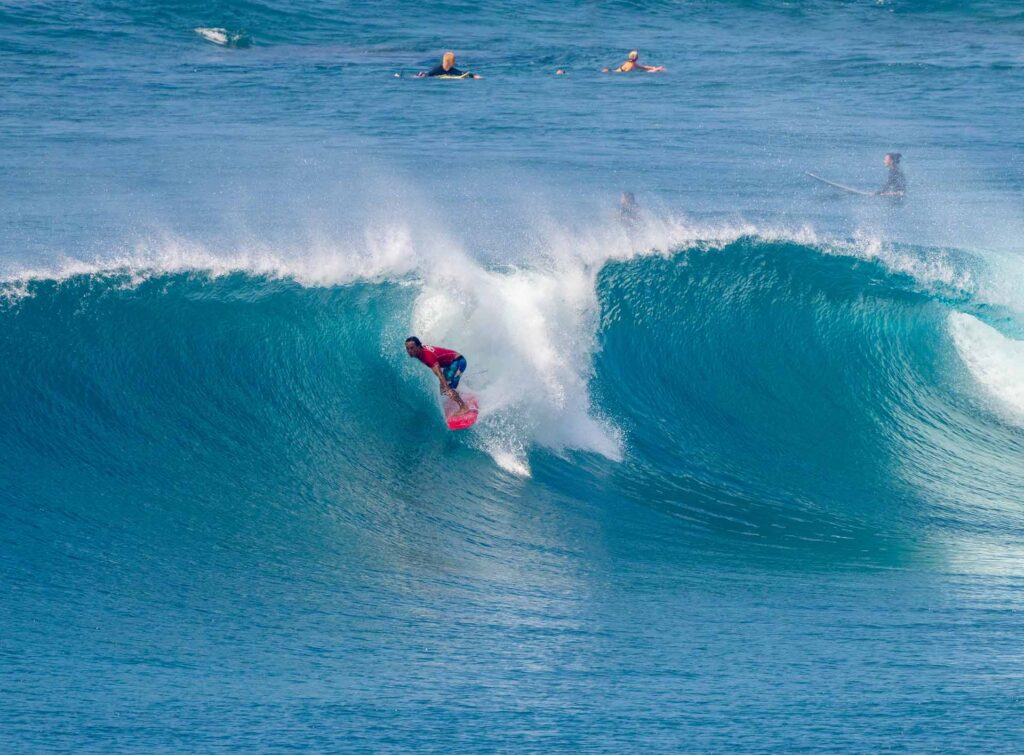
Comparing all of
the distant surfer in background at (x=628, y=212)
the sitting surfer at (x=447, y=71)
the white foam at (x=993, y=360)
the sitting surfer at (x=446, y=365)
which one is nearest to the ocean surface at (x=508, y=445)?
the white foam at (x=993, y=360)

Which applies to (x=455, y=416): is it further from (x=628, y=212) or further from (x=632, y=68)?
(x=632, y=68)

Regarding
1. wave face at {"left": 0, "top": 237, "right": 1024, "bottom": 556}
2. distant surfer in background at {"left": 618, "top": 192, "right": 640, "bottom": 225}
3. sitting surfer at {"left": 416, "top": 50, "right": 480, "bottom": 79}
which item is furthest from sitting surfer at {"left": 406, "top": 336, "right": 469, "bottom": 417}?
sitting surfer at {"left": 416, "top": 50, "right": 480, "bottom": 79}

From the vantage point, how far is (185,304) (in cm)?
1268

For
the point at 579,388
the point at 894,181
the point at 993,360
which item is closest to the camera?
the point at 579,388

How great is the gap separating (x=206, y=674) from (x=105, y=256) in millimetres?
9573

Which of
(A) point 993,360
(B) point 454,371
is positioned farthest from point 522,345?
(A) point 993,360

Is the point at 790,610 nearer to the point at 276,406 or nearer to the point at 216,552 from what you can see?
the point at 216,552

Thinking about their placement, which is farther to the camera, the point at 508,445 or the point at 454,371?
the point at 508,445

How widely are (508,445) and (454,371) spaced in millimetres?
879

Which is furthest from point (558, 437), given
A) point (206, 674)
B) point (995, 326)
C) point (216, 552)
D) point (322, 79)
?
point (322, 79)

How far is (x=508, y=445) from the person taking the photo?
11047 millimetres

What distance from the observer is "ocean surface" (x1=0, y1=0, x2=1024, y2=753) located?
22.5ft

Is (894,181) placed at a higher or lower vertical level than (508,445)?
higher

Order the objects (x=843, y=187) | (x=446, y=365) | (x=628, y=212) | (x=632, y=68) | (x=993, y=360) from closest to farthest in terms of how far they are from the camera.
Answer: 1. (x=446, y=365)
2. (x=993, y=360)
3. (x=628, y=212)
4. (x=843, y=187)
5. (x=632, y=68)
